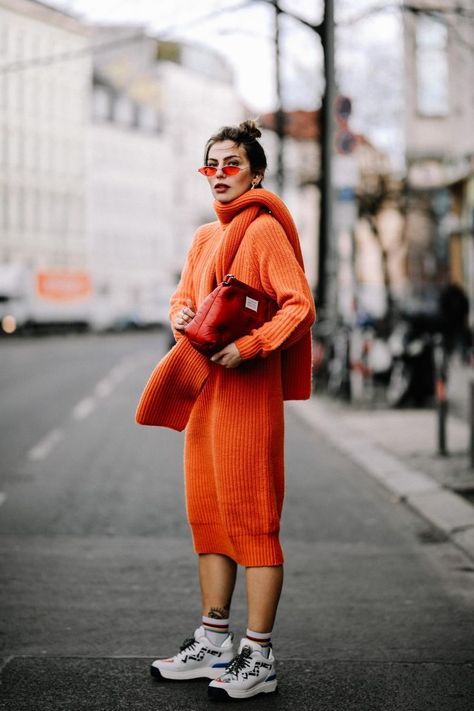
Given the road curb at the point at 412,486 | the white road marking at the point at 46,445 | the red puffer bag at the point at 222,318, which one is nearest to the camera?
the red puffer bag at the point at 222,318

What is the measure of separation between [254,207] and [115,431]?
403 inches

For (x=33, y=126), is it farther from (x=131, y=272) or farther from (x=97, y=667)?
(x=97, y=667)

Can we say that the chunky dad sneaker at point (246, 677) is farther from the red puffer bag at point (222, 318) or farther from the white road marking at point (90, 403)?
the white road marking at point (90, 403)

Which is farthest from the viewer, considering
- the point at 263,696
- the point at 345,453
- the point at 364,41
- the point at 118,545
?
A: the point at 364,41

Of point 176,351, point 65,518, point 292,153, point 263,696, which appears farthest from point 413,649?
point 292,153

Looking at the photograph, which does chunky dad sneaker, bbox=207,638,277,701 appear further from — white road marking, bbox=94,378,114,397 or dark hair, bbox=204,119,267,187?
white road marking, bbox=94,378,114,397

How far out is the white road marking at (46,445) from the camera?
11820mm

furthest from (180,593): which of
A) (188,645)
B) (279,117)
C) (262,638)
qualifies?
(279,117)

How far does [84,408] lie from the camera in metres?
17.7

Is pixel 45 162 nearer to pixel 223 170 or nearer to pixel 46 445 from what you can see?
pixel 46 445

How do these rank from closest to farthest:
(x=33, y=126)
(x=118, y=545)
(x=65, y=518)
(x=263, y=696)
→ (x=263, y=696)
(x=118, y=545)
(x=65, y=518)
(x=33, y=126)

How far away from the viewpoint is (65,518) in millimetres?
8203

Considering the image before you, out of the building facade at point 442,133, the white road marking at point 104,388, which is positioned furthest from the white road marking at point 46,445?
the building facade at point 442,133

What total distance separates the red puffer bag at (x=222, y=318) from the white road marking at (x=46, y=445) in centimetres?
760
